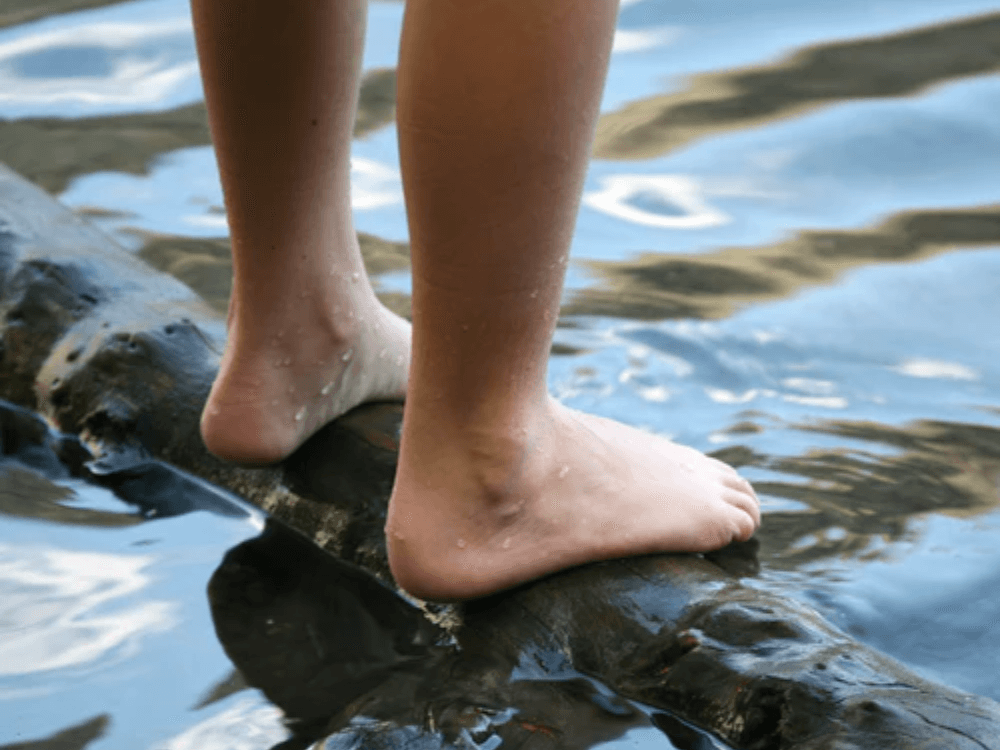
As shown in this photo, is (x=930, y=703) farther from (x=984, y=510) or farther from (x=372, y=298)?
(x=372, y=298)

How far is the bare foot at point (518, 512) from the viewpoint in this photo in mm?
1481

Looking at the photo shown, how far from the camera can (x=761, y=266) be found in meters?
2.83

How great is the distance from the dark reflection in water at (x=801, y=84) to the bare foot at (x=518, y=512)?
1.96 metres

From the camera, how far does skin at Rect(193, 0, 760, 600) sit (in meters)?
1.27

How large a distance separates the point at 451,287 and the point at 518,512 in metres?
0.29

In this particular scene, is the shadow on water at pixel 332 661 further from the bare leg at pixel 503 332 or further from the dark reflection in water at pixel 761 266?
the dark reflection in water at pixel 761 266

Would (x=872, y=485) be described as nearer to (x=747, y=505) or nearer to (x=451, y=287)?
(x=747, y=505)

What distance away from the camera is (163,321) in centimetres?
207

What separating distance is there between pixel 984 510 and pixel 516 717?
869 millimetres

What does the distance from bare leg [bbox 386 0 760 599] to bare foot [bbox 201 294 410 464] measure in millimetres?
295

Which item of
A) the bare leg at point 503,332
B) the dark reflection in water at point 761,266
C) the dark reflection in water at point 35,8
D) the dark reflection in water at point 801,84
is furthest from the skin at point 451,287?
the dark reflection in water at point 35,8

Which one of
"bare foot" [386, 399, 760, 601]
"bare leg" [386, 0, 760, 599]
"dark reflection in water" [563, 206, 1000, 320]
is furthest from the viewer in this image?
"dark reflection in water" [563, 206, 1000, 320]

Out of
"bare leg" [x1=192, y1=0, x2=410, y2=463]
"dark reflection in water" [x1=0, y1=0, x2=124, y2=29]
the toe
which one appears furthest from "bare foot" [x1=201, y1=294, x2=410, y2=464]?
"dark reflection in water" [x1=0, y1=0, x2=124, y2=29]

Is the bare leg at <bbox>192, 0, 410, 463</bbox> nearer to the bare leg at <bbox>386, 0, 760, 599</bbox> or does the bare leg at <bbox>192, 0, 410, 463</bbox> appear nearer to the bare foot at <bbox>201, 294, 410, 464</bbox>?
the bare foot at <bbox>201, 294, 410, 464</bbox>
